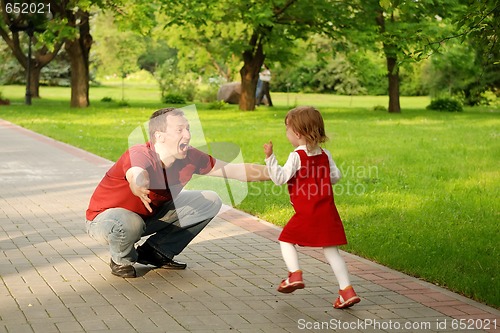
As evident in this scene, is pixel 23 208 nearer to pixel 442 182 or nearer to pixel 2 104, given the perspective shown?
pixel 442 182

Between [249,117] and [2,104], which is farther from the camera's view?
[2,104]

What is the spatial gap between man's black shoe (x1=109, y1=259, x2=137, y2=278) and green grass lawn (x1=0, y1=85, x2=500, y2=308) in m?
2.24

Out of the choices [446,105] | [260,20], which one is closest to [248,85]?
[260,20]

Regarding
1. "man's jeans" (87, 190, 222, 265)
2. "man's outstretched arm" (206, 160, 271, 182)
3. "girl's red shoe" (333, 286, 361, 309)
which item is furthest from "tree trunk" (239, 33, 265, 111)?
"girl's red shoe" (333, 286, 361, 309)

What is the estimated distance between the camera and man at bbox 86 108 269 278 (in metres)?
7.04

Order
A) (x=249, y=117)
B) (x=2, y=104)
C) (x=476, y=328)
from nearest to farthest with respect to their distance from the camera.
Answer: (x=476, y=328) → (x=249, y=117) → (x=2, y=104)

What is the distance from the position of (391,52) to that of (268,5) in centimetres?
494

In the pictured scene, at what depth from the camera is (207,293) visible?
694 cm

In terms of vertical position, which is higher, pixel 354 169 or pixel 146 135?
pixel 146 135

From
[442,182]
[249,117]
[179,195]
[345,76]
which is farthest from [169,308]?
[345,76]

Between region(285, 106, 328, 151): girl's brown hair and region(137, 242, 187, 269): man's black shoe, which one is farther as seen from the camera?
region(137, 242, 187, 269): man's black shoe

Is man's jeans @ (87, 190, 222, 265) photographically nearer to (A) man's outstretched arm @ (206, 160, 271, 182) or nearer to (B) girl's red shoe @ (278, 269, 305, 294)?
(A) man's outstretched arm @ (206, 160, 271, 182)

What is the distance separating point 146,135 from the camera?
771cm

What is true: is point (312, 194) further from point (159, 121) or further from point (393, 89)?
point (393, 89)
